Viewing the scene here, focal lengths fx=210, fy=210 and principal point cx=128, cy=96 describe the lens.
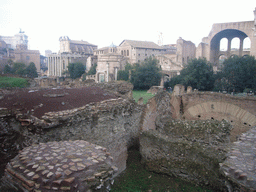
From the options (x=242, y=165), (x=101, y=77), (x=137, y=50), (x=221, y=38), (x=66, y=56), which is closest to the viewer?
(x=242, y=165)

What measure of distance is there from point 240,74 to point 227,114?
12.3m

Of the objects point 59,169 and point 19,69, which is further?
point 19,69

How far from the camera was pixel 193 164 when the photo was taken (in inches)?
216

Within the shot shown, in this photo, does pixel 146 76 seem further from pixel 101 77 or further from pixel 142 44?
pixel 142 44

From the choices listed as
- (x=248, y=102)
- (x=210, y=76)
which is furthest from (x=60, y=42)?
(x=248, y=102)

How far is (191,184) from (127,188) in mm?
1682

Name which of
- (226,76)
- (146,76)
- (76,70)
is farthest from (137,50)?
(226,76)

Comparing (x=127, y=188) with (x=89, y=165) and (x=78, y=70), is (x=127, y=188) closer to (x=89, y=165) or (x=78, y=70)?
(x=89, y=165)

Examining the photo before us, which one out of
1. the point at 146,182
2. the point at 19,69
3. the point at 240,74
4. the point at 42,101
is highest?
the point at 19,69

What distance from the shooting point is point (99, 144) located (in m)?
5.64

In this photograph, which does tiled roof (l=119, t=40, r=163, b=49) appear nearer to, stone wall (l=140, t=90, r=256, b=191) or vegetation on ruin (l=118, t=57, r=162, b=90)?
vegetation on ruin (l=118, t=57, r=162, b=90)

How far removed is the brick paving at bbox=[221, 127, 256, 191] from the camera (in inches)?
112

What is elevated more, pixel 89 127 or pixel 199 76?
pixel 199 76

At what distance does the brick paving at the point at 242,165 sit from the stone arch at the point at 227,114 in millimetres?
6435
